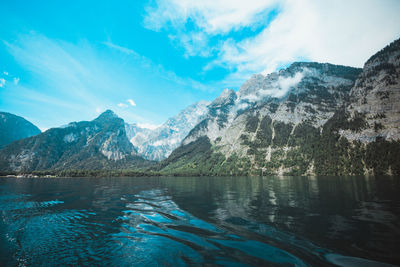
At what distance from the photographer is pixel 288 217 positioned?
2458 cm

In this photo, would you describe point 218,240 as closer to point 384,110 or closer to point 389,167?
point 389,167

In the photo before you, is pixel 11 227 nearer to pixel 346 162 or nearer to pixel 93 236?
pixel 93 236

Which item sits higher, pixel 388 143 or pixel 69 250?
pixel 388 143

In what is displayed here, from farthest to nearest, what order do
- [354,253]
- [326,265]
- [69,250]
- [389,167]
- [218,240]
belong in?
[389,167] < [218,240] < [69,250] < [354,253] < [326,265]

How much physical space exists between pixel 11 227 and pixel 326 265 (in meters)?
32.4

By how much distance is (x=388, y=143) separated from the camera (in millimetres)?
162750

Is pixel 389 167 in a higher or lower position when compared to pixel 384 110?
lower

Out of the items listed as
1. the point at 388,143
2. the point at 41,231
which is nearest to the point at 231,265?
the point at 41,231

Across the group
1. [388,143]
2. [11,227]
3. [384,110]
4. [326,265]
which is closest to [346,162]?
[388,143]

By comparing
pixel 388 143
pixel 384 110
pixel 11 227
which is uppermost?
pixel 384 110

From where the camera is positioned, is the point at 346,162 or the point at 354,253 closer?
the point at 354,253

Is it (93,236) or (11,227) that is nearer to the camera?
(93,236)

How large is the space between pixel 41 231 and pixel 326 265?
2700 cm

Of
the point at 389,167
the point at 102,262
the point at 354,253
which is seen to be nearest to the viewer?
the point at 102,262
